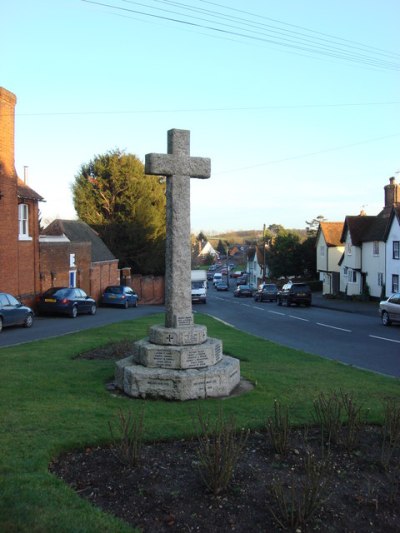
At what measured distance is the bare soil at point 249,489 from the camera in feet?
13.6

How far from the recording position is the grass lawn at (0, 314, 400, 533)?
4.13m

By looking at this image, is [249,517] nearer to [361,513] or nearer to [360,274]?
[361,513]

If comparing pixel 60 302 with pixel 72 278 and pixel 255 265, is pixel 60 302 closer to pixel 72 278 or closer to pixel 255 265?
pixel 72 278

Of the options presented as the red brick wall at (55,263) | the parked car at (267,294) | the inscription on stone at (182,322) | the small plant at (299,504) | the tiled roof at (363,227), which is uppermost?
the tiled roof at (363,227)

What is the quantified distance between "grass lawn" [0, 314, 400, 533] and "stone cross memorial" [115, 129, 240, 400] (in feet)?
0.93

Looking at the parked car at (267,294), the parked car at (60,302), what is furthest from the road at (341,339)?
the parked car at (267,294)

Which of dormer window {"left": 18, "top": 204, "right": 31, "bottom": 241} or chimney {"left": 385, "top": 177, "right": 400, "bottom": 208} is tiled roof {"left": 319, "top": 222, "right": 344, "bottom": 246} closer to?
chimney {"left": 385, "top": 177, "right": 400, "bottom": 208}

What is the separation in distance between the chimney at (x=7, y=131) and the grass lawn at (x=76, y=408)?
1315 centimetres

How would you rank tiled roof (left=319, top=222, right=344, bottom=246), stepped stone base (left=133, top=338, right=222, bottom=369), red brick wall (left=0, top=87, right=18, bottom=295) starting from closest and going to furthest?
stepped stone base (left=133, top=338, right=222, bottom=369), red brick wall (left=0, top=87, right=18, bottom=295), tiled roof (left=319, top=222, right=344, bottom=246)

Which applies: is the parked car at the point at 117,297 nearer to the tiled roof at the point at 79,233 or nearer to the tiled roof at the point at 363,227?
the tiled roof at the point at 79,233

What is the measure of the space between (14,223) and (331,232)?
40368 millimetres

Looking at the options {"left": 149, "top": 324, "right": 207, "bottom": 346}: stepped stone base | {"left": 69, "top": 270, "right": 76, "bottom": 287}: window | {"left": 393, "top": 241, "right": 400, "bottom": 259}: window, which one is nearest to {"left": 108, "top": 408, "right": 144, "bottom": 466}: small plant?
{"left": 149, "top": 324, "right": 207, "bottom": 346}: stepped stone base

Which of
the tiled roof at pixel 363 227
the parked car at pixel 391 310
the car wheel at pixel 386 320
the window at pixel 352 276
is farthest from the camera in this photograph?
the window at pixel 352 276

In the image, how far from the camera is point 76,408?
22.6 feet
